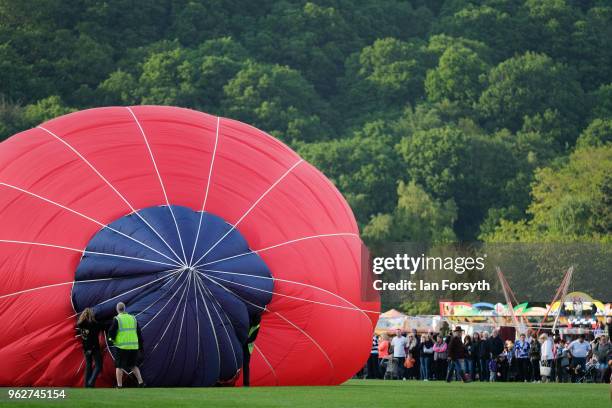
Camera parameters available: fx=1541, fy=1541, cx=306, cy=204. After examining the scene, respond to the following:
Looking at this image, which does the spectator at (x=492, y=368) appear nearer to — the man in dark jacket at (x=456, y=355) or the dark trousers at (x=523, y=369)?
the dark trousers at (x=523, y=369)

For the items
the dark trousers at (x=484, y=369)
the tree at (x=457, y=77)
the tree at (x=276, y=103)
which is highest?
the tree at (x=457, y=77)

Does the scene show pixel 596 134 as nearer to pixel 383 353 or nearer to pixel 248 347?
pixel 383 353

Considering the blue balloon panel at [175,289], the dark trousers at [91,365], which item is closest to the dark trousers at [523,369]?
the blue balloon panel at [175,289]

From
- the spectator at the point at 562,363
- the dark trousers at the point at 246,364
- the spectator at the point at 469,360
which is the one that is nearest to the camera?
the dark trousers at the point at 246,364

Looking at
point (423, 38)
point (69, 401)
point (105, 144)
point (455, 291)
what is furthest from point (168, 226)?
point (423, 38)

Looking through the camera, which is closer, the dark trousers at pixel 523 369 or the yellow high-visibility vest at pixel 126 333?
the yellow high-visibility vest at pixel 126 333

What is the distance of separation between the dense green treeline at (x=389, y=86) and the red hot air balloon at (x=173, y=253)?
5640 centimetres

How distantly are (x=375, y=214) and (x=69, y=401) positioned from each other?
254 feet

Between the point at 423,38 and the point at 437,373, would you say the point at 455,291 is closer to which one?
the point at 437,373

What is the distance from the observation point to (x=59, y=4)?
121188 millimetres

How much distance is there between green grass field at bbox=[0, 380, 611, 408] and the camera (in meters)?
18.4

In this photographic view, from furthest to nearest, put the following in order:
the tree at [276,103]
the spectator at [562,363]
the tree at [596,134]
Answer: the tree at [276,103]
the tree at [596,134]
the spectator at [562,363]

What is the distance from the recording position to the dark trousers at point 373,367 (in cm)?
3850

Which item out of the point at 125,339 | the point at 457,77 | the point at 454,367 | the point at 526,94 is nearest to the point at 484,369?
the point at 454,367
